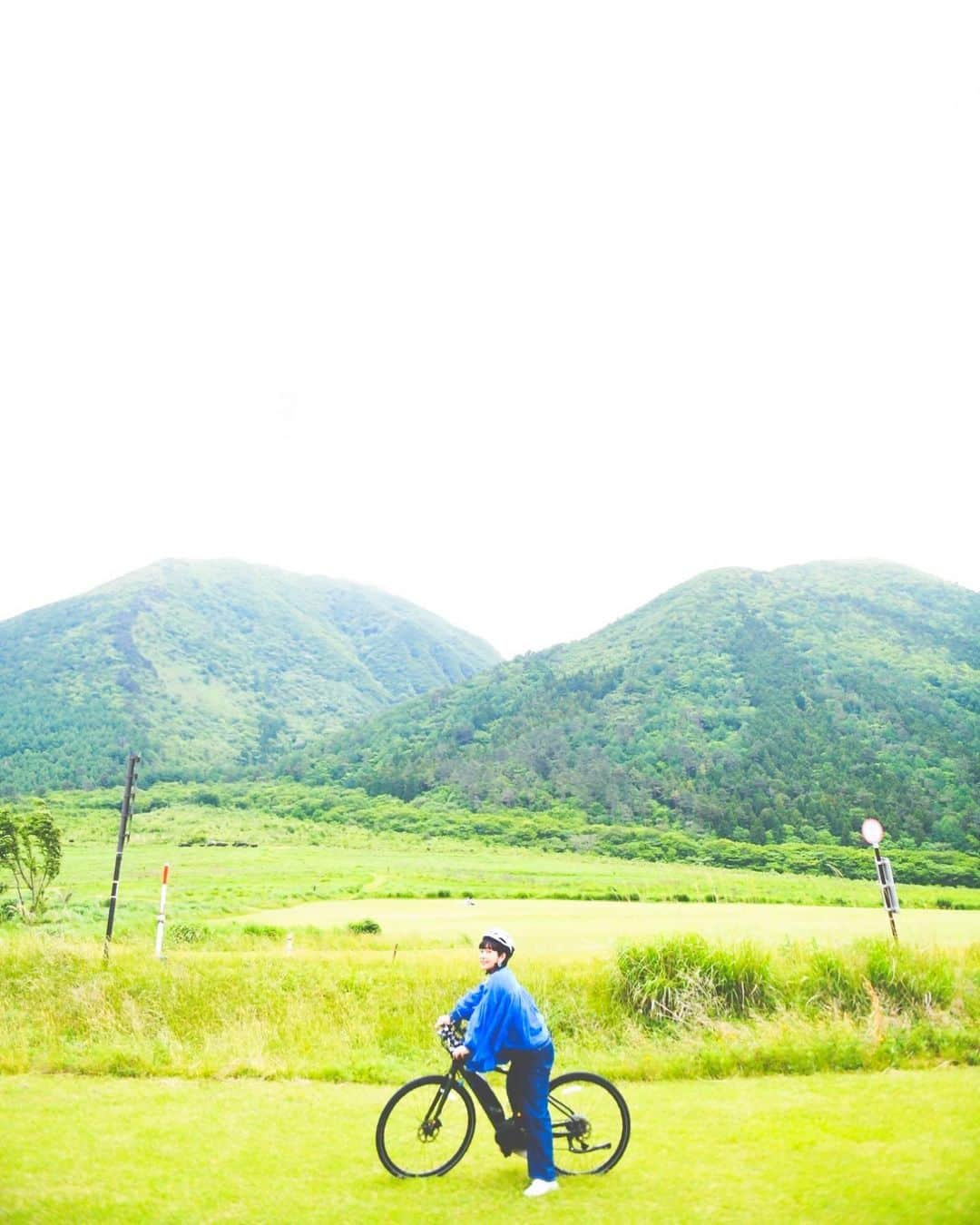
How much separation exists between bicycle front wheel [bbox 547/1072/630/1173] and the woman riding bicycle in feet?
0.85

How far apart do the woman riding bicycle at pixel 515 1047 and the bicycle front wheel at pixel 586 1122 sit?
0.85 feet

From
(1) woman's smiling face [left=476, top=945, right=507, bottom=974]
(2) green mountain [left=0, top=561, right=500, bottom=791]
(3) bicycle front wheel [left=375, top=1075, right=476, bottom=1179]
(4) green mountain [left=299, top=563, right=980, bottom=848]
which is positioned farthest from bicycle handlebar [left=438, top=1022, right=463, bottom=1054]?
(2) green mountain [left=0, top=561, right=500, bottom=791]

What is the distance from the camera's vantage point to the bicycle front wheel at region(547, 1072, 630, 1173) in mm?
6684

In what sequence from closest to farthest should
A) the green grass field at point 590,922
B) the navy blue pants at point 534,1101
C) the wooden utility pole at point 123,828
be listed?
1. the navy blue pants at point 534,1101
2. the wooden utility pole at point 123,828
3. the green grass field at point 590,922

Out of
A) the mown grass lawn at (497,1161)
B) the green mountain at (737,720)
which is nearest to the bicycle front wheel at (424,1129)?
the mown grass lawn at (497,1161)

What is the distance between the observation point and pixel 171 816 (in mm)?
96625

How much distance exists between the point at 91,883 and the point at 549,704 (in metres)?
75.1

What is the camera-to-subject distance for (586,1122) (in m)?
6.66

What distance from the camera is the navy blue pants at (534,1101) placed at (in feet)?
20.6

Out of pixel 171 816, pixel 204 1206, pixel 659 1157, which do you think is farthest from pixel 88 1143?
pixel 171 816

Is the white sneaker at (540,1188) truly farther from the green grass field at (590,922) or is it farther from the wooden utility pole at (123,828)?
the wooden utility pole at (123,828)

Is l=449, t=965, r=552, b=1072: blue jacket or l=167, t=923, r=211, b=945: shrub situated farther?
l=167, t=923, r=211, b=945: shrub

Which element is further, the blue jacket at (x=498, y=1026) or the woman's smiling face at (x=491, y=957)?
the woman's smiling face at (x=491, y=957)

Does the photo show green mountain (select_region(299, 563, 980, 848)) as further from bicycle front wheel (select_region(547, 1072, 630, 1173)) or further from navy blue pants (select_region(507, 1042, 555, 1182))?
navy blue pants (select_region(507, 1042, 555, 1182))
